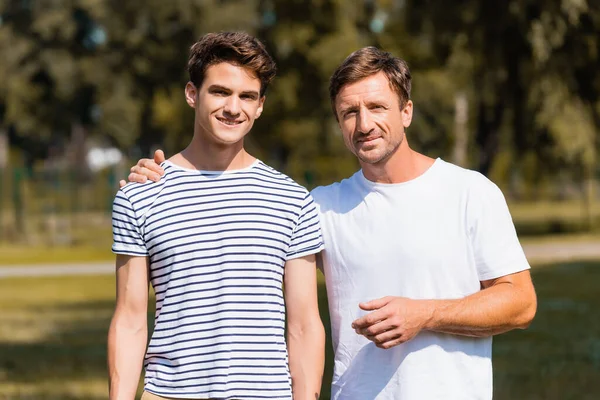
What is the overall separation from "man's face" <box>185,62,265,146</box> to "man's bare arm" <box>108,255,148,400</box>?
0.47m

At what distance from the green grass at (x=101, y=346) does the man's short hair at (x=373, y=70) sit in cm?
534

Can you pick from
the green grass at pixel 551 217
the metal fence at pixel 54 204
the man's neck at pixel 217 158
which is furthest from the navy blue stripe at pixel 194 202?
the green grass at pixel 551 217

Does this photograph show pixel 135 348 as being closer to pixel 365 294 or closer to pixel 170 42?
pixel 365 294

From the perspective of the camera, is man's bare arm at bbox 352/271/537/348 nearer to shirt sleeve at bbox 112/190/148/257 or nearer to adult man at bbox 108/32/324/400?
adult man at bbox 108/32/324/400

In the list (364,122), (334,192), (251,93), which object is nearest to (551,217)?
(334,192)

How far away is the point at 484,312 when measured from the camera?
3.88m

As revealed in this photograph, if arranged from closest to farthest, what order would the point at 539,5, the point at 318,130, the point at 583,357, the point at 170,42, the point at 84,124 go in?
the point at 583,357 < the point at 539,5 < the point at 318,130 < the point at 170,42 < the point at 84,124

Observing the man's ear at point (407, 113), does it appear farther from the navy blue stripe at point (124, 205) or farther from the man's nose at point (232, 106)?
the navy blue stripe at point (124, 205)

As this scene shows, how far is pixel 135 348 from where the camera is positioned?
3.91m

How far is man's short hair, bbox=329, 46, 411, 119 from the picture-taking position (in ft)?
13.1

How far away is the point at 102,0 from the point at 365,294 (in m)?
52.7

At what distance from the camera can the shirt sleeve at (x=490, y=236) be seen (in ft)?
12.9

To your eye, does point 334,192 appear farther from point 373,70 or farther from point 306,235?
point 373,70

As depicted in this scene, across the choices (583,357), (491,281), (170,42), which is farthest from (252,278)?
(170,42)
